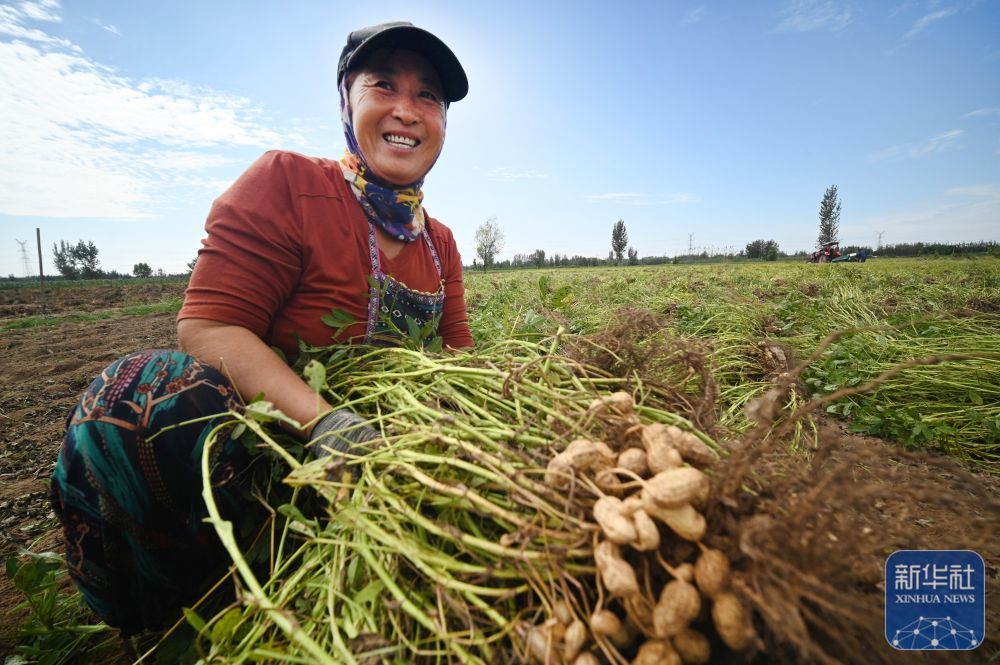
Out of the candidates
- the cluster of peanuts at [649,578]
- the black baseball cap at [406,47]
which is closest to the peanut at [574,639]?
the cluster of peanuts at [649,578]

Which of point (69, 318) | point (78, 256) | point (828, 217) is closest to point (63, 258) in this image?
point (78, 256)

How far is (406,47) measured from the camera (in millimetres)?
1751

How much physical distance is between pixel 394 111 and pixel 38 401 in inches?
198

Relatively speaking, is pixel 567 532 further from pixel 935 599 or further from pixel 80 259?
pixel 80 259

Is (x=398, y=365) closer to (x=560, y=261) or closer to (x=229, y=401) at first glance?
(x=229, y=401)

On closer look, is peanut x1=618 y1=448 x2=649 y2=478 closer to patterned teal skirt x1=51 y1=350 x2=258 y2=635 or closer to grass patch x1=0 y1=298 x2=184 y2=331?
patterned teal skirt x1=51 y1=350 x2=258 y2=635

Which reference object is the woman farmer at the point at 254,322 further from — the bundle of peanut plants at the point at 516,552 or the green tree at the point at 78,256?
the green tree at the point at 78,256

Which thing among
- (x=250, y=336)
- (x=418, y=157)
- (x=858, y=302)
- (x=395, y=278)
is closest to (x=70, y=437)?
(x=250, y=336)

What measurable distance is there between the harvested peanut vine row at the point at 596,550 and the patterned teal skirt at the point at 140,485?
1.53 ft

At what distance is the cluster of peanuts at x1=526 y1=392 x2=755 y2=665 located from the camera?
59 centimetres

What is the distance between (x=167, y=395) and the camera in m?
1.17

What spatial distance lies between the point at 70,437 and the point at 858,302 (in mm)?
5705

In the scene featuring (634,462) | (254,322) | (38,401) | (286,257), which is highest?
(286,257)

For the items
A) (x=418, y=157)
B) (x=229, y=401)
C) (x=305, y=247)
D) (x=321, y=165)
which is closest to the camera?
(x=229, y=401)
